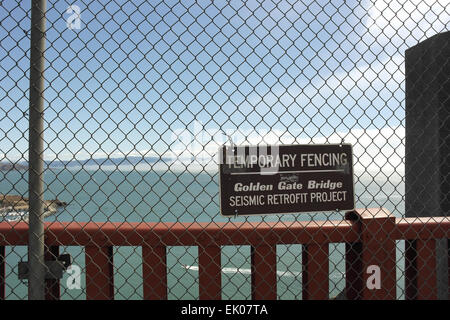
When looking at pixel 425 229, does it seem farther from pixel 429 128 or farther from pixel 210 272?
pixel 210 272

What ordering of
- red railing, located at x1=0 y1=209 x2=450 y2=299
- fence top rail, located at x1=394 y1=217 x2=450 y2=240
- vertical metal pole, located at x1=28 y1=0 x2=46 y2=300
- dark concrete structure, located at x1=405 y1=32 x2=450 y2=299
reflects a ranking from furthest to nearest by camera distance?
dark concrete structure, located at x1=405 y1=32 x2=450 y2=299, fence top rail, located at x1=394 y1=217 x2=450 y2=240, red railing, located at x1=0 y1=209 x2=450 y2=299, vertical metal pole, located at x1=28 y1=0 x2=46 y2=300

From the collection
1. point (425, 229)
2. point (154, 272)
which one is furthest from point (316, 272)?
point (154, 272)

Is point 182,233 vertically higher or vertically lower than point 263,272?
higher

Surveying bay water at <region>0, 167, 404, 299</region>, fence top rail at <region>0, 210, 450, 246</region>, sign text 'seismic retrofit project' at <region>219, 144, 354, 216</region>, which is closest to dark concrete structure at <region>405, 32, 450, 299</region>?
bay water at <region>0, 167, 404, 299</region>

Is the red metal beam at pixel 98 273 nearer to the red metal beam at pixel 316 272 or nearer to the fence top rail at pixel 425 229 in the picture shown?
the red metal beam at pixel 316 272

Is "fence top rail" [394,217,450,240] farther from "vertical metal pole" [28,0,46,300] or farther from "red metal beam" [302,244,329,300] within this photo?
"vertical metal pole" [28,0,46,300]

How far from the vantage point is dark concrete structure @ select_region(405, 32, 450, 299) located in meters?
3.26

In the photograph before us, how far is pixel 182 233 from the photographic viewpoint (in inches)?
88.3

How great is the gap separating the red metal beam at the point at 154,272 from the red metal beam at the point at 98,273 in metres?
0.24

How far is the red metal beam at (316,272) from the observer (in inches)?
92.7

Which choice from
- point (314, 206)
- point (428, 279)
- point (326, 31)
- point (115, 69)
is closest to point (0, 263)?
point (115, 69)

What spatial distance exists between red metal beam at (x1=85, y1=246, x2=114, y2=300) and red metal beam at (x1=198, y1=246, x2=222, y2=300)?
614 mm

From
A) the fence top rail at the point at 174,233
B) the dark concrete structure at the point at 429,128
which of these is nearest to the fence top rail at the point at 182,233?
the fence top rail at the point at 174,233

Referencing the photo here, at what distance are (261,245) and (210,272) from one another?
389 millimetres
